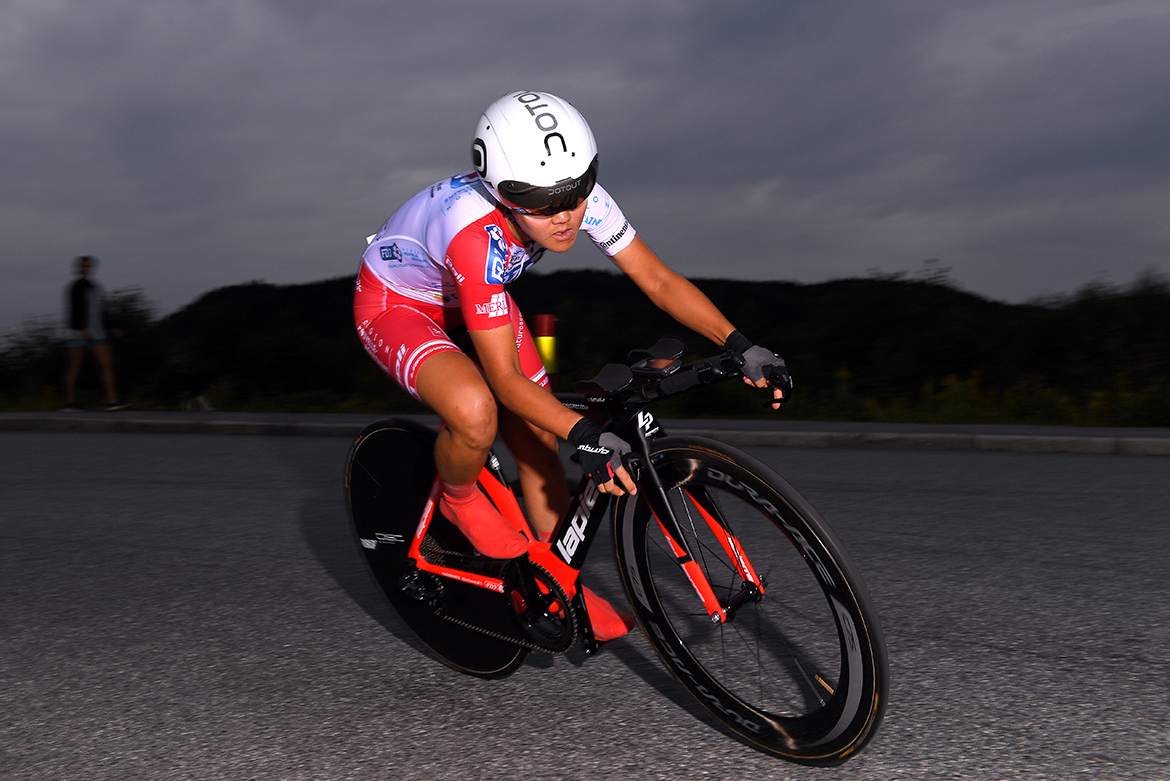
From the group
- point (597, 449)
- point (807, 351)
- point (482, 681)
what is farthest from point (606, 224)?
point (807, 351)

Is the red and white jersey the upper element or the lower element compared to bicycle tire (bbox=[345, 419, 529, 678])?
upper

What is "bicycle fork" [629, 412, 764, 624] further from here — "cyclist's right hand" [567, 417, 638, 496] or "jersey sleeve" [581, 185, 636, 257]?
"jersey sleeve" [581, 185, 636, 257]

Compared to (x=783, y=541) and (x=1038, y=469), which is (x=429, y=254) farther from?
(x=1038, y=469)

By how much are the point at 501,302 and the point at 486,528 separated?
0.78 metres

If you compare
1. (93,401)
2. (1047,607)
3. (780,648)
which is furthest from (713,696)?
(93,401)

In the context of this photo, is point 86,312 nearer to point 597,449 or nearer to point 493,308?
point 493,308

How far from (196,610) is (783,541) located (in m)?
2.83

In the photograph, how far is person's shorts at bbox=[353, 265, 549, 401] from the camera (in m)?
3.33

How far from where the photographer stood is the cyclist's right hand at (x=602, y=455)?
267 cm

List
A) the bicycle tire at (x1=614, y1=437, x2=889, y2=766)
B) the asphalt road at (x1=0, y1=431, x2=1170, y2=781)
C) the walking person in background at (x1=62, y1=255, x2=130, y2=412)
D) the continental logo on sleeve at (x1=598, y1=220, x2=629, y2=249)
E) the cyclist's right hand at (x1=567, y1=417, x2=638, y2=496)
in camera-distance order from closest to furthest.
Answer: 1. the bicycle tire at (x1=614, y1=437, x2=889, y2=766)
2. the cyclist's right hand at (x1=567, y1=417, x2=638, y2=496)
3. the asphalt road at (x1=0, y1=431, x2=1170, y2=781)
4. the continental logo on sleeve at (x1=598, y1=220, x2=629, y2=249)
5. the walking person in background at (x1=62, y1=255, x2=130, y2=412)

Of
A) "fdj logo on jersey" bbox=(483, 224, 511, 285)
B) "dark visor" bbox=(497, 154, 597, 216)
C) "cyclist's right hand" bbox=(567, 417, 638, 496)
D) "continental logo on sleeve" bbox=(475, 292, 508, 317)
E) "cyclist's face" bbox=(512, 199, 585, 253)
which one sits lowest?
"cyclist's right hand" bbox=(567, 417, 638, 496)

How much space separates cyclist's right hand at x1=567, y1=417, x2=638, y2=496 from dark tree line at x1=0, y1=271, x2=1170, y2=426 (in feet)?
36.5

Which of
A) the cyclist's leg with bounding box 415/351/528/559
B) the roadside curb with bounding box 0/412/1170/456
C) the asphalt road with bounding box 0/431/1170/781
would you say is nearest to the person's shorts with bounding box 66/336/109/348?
the roadside curb with bounding box 0/412/1170/456

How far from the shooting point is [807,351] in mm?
16531
